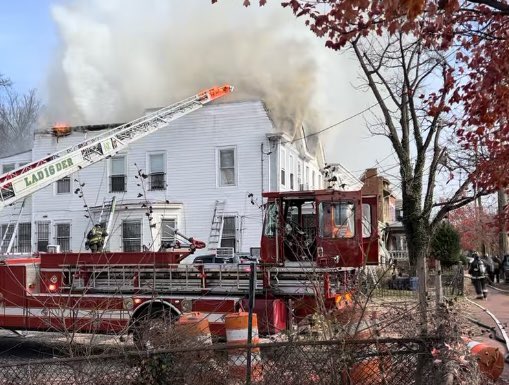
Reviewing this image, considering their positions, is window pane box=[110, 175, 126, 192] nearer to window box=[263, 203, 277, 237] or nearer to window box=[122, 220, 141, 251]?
window box=[122, 220, 141, 251]

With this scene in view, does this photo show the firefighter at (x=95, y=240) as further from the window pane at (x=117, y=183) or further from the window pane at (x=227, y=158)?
the window pane at (x=117, y=183)

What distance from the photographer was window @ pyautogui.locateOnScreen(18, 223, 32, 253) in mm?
22109

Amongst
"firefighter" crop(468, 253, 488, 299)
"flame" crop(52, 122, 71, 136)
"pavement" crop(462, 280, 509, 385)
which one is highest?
"flame" crop(52, 122, 71, 136)

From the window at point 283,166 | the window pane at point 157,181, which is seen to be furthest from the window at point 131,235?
→ the window at point 283,166

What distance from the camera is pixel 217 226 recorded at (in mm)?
19750

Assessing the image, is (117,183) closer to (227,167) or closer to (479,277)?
(227,167)

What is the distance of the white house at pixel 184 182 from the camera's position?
64.6ft

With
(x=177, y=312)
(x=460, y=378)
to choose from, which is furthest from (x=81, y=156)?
(x=460, y=378)

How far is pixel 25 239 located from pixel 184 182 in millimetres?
6913

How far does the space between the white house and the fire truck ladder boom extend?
1.27 metres

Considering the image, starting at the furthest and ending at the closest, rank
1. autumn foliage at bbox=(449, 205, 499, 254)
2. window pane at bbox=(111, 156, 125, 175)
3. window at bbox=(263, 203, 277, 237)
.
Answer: autumn foliage at bbox=(449, 205, 499, 254)
window pane at bbox=(111, 156, 125, 175)
window at bbox=(263, 203, 277, 237)

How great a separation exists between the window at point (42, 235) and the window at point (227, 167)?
717 centimetres

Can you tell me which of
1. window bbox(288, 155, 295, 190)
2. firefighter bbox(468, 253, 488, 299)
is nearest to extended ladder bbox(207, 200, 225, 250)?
window bbox(288, 155, 295, 190)

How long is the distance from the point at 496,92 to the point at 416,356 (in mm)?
2534
